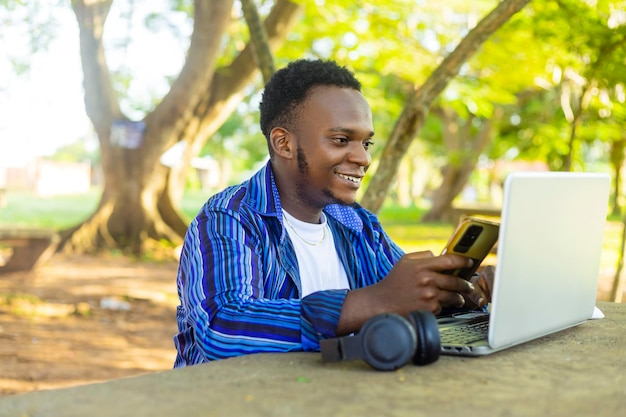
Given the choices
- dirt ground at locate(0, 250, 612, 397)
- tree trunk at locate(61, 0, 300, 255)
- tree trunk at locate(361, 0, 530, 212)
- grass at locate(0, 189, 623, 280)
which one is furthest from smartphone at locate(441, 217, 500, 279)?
grass at locate(0, 189, 623, 280)

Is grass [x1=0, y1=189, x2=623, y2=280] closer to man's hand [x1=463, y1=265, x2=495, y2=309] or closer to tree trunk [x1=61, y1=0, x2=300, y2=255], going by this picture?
tree trunk [x1=61, y1=0, x2=300, y2=255]

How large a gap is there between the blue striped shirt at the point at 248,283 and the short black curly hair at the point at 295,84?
0.63ft

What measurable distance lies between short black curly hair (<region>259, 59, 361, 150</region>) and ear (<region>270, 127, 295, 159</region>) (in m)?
0.03

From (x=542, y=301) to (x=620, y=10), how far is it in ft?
19.7

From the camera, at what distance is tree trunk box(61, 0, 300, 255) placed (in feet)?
34.3

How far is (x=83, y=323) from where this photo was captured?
21.6 ft

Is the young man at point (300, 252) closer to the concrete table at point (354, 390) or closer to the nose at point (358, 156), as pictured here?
the nose at point (358, 156)

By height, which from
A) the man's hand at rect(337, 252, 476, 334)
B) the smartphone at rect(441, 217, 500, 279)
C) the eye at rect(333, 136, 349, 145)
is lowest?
the man's hand at rect(337, 252, 476, 334)

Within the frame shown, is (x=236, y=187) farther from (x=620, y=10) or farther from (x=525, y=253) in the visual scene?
(x=620, y=10)

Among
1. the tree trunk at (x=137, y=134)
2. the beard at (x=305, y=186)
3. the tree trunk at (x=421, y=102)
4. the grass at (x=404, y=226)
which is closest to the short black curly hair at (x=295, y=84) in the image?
the beard at (x=305, y=186)

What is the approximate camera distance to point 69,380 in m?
4.81

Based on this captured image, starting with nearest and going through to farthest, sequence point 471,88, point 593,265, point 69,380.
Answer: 1. point 593,265
2. point 69,380
3. point 471,88

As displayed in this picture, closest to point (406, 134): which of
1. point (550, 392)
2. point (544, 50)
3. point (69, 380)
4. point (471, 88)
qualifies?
point (69, 380)

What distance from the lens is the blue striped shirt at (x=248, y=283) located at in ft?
5.74
